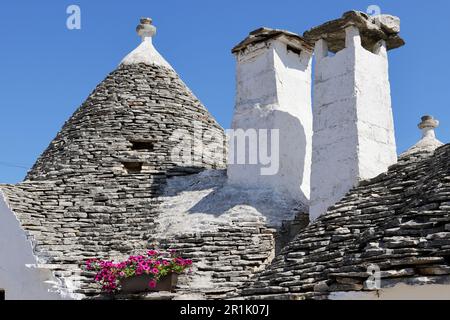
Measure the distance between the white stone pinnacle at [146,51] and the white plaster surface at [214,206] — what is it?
4140 mm

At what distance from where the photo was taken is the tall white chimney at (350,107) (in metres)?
11.7

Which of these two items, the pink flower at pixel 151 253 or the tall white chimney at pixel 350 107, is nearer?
the pink flower at pixel 151 253

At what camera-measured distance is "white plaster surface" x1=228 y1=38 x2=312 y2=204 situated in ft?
43.6

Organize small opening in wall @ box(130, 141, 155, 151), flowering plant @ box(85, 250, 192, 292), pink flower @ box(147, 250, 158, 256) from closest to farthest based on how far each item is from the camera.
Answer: flowering plant @ box(85, 250, 192, 292) → pink flower @ box(147, 250, 158, 256) → small opening in wall @ box(130, 141, 155, 151)

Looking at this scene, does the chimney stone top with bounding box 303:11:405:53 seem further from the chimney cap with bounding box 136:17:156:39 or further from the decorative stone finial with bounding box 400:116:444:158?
the chimney cap with bounding box 136:17:156:39

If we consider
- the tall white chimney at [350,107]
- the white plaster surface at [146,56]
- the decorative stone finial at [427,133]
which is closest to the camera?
the tall white chimney at [350,107]

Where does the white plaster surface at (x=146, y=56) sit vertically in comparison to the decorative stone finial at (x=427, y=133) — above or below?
above

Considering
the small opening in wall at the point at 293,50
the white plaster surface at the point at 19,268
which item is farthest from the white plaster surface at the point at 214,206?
the small opening in wall at the point at 293,50

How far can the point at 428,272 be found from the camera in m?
7.41

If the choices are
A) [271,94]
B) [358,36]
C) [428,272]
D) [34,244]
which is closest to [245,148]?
[271,94]

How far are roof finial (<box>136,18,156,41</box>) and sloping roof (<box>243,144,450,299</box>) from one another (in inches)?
321

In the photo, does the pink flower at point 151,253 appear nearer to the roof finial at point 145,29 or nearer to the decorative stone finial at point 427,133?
the decorative stone finial at point 427,133

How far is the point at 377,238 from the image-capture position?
8.56m

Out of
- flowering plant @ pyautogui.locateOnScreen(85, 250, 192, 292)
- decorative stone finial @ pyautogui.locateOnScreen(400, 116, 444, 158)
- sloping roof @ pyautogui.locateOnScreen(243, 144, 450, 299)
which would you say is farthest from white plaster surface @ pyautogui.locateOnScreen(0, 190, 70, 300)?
decorative stone finial @ pyautogui.locateOnScreen(400, 116, 444, 158)
